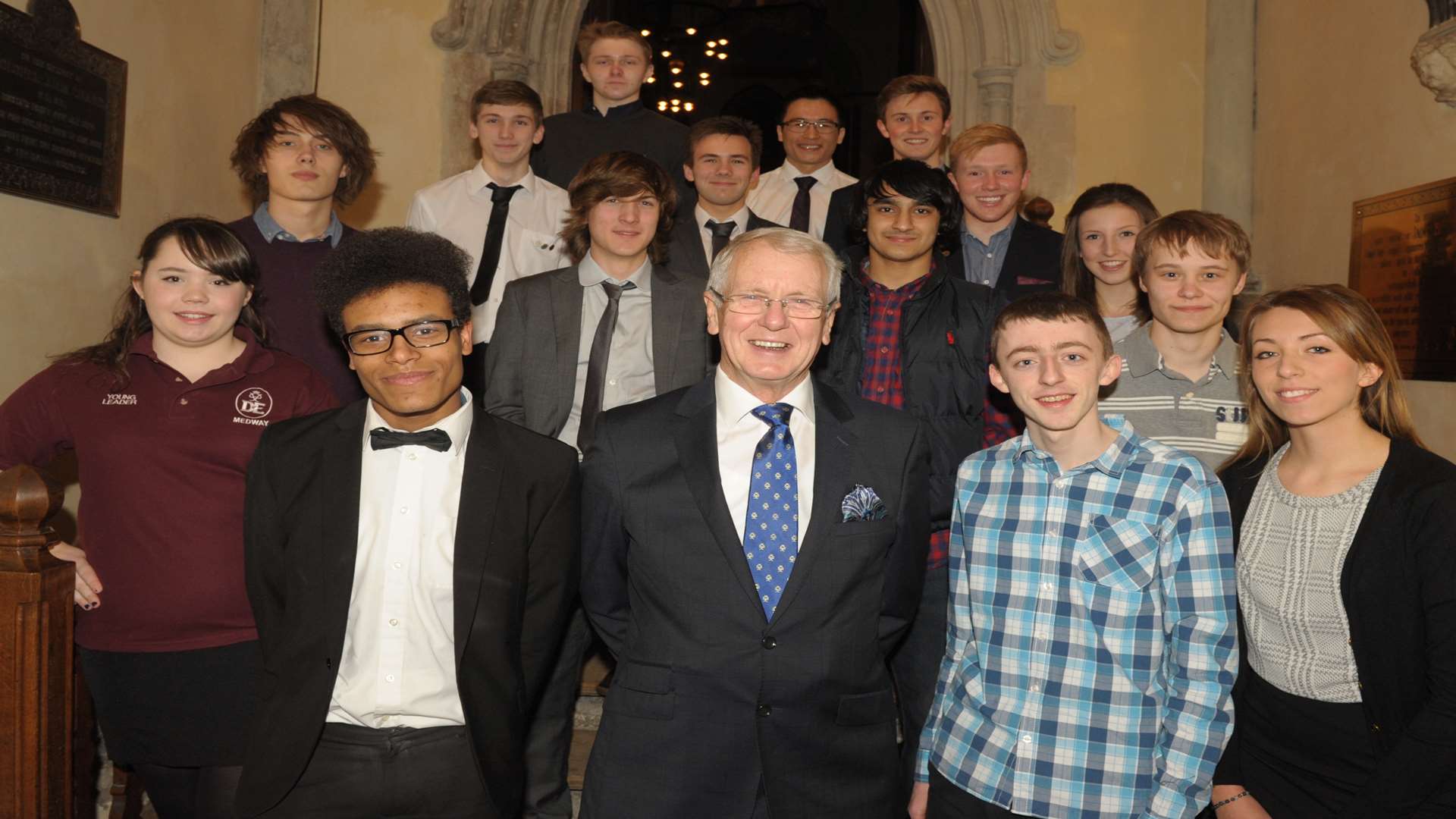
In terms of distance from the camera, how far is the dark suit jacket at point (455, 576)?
207cm

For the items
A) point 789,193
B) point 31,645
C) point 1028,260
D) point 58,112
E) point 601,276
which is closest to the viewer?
point 31,645

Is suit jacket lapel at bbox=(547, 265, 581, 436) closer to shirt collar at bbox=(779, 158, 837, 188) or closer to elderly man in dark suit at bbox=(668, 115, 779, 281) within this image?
elderly man in dark suit at bbox=(668, 115, 779, 281)

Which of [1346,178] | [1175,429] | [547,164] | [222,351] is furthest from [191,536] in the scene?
[1346,178]

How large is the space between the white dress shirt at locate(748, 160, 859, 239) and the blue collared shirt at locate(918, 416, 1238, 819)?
2.67 m

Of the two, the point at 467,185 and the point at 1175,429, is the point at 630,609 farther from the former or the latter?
the point at 467,185

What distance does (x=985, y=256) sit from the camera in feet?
12.7

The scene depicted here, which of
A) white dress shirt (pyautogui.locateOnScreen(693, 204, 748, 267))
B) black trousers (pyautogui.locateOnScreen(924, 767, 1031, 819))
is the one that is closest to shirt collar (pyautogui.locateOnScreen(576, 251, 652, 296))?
white dress shirt (pyautogui.locateOnScreen(693, 204, 748, 267))

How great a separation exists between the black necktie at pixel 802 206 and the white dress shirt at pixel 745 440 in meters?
2.43

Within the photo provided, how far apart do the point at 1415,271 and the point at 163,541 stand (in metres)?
4.87

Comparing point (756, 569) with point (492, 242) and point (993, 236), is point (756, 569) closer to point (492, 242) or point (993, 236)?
point (993, 236)

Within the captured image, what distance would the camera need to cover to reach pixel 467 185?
4395 millimetres

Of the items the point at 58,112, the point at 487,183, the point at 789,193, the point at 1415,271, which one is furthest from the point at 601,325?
the point at 1415,271

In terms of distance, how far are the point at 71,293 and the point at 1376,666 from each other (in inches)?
182

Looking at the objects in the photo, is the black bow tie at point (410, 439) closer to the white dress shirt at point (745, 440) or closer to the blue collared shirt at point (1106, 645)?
the white dress shirt at point (745, 440)
